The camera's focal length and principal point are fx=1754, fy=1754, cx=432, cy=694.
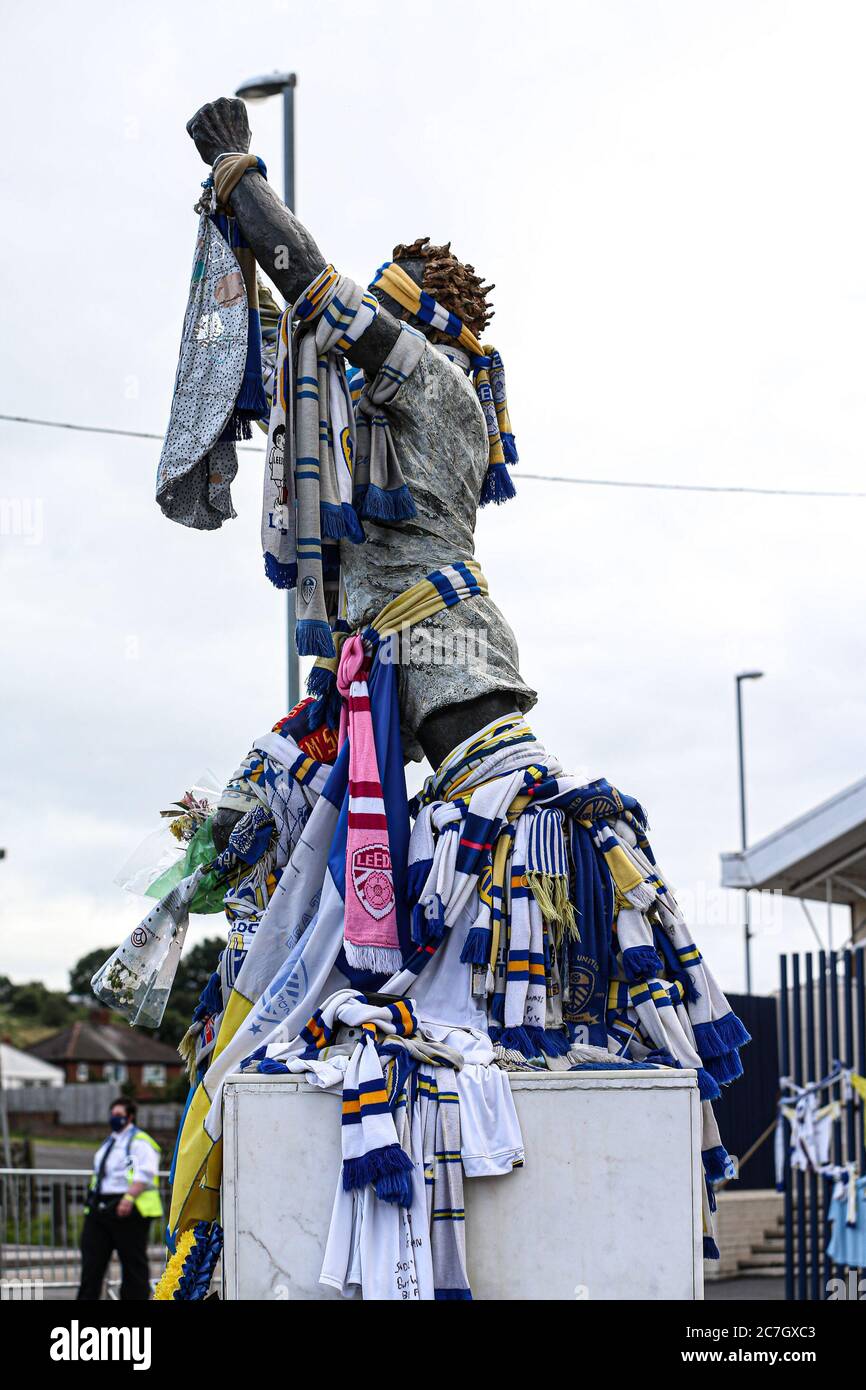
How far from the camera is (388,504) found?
4961mm

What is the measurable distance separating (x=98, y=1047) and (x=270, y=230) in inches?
2322

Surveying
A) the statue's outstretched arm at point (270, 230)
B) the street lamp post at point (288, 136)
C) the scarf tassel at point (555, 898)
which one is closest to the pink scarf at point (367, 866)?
the scarf tassel at point (555, 898)

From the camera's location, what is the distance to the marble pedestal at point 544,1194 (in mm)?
4176

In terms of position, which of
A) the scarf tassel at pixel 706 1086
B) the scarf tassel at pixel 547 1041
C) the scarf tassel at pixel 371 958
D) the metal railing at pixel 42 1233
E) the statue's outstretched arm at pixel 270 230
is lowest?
the metal railing at pixel 42 1233

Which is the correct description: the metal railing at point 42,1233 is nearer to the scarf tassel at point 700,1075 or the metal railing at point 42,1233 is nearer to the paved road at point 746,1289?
the paved road at point 746,1289

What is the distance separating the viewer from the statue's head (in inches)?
208

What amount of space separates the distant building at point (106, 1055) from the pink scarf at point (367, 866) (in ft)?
185

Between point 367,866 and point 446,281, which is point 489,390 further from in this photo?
point 367,866

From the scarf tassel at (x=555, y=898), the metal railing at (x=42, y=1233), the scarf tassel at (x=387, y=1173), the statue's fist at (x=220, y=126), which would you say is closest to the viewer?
the scarf tassel at (x=387, y=1173)

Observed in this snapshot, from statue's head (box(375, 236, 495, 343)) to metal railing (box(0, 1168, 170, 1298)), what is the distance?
10398mm

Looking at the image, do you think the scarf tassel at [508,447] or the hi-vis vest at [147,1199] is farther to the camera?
the hi-vis vest at [147,1199]

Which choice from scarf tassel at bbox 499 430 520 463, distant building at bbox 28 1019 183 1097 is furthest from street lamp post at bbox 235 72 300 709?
distant building at bbox 28 1019 183 1097

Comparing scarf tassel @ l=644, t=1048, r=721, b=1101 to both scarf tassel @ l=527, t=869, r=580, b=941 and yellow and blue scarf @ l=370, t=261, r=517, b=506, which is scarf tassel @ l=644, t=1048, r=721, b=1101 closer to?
scarf tassel @ l=527, t=869, r=580, b=941
